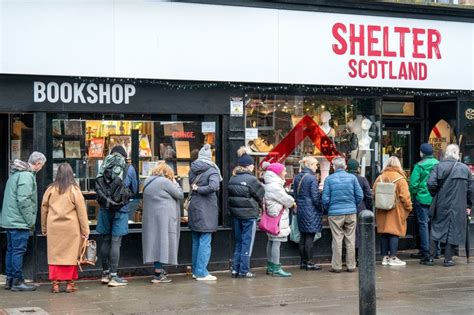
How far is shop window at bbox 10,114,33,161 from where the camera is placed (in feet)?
39.8

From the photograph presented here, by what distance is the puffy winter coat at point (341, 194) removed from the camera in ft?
41.1

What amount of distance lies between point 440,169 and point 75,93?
5903 millimetres

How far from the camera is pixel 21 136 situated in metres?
12.3

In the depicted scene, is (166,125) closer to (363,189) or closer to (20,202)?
(20,202)

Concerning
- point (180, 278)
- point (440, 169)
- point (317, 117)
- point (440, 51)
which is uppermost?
point (440, 51)

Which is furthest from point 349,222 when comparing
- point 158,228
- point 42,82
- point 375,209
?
point 42,82

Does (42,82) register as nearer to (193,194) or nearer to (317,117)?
(193,194)

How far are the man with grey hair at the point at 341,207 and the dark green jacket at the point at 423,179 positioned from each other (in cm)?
166

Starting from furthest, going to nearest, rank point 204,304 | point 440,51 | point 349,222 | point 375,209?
point 440,51 → point 375,209 → point 349,222 → point 204,304

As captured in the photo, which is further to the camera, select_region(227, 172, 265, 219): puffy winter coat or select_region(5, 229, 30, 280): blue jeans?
select_region(227, 172, 265, 219): puffy winter coat

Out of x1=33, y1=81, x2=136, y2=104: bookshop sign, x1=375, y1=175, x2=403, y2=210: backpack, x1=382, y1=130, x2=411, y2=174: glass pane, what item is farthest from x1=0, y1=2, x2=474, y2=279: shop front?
x1=375, y1=175, x2=403, y2=210: backpack

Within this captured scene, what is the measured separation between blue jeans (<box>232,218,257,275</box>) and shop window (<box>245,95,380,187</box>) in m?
1.70

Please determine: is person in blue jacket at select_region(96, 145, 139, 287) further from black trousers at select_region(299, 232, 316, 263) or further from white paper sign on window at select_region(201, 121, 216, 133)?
black trousers at select_region(299, 232, 316, 263)

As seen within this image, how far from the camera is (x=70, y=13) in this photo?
11742 millimetres
